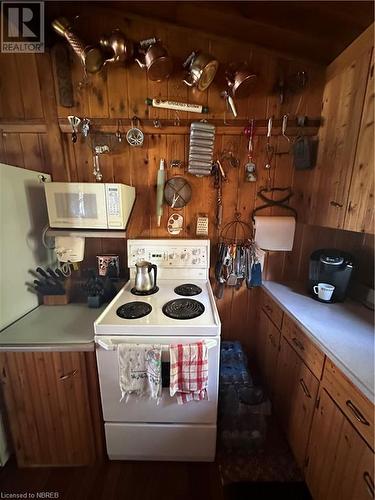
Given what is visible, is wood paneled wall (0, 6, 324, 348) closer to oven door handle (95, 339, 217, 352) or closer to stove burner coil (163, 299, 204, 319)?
stove burner coil (163, 299, 204, 319)

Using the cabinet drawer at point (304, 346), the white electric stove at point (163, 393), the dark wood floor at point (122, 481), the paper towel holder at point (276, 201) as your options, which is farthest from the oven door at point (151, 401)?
the paper towel holder at point (276, 201)

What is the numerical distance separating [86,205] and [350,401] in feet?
5.15

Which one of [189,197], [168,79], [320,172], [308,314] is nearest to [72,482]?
[308,314]

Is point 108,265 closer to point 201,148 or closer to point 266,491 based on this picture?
point 201,148

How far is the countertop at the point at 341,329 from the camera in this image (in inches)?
33.0

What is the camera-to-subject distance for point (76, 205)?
1.30 metres

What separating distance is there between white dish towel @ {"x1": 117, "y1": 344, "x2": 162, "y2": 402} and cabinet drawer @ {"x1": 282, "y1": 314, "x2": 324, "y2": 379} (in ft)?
2.48

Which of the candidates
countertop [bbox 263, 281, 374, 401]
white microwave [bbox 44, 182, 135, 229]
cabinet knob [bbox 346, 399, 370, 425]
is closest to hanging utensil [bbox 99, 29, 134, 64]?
white microwave [bbox 44, 182, 135, 229]

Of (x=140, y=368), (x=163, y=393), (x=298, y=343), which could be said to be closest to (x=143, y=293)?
(x=140, y=368)

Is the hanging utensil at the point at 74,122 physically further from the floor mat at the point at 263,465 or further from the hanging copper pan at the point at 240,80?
the floor mat at the point at 263,465

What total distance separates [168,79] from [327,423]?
2.14 m

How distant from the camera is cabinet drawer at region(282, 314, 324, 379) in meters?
1.03

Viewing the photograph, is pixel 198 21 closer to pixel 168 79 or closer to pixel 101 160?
pixel 168 79

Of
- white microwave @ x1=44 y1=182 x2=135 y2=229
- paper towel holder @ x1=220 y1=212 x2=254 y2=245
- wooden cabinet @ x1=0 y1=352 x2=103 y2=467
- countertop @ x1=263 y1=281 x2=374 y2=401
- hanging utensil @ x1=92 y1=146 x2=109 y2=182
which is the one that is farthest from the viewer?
paper towel holder @ x1=220 y1=212 x2=254 y2=245
